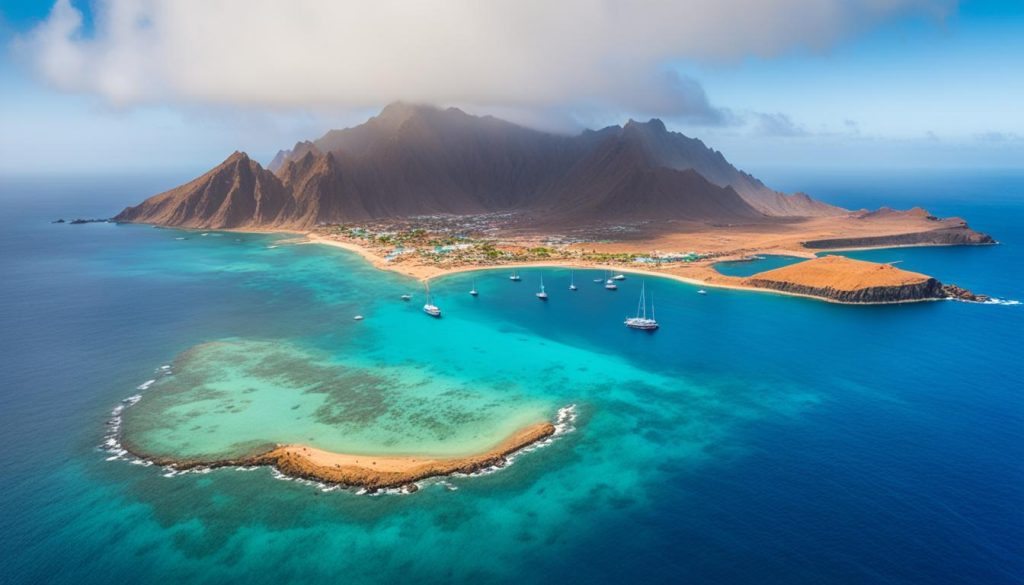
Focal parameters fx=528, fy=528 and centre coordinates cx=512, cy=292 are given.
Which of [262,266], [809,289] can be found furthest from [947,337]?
[262,266]

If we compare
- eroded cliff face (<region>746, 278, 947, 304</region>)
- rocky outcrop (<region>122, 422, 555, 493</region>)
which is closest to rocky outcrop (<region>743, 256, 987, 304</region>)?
eroded cliff face (<region>746, 278, 947, 304</region>)

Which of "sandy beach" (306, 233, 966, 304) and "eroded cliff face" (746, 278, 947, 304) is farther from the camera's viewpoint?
"sandy beach" (306, 233, 966, 304)

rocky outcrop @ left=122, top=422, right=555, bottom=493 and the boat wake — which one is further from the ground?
the boat wake

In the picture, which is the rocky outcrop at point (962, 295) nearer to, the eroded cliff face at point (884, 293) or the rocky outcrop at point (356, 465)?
the eroded cliff face at point (884, 293)

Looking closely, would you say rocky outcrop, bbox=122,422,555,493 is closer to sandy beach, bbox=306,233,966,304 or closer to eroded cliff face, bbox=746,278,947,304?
sandy beach, bbox=306,233,966,304

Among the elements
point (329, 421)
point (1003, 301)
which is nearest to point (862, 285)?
point (1003, 301)

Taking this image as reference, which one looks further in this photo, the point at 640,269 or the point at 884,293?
the point at 640,269

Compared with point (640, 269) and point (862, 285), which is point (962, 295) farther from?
point (640, 269)

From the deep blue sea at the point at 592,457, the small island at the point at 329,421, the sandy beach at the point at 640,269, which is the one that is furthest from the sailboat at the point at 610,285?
the small island at the point at 329,421
